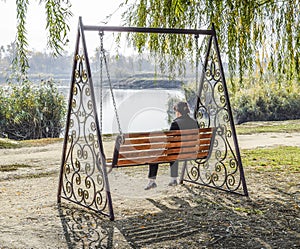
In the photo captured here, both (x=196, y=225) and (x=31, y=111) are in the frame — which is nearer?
(x=196, y=225)

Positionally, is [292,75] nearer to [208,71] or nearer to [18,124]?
[208,71]

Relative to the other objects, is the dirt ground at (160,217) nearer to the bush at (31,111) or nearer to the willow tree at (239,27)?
the willow tree at (239,27)

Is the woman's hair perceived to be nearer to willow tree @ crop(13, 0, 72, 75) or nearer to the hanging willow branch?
the hanging willow branch

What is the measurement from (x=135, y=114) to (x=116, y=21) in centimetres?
296

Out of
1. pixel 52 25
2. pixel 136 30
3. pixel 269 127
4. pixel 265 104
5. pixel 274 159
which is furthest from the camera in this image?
pixel 265 104

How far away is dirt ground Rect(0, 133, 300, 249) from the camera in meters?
A: 3.75

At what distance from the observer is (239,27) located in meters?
5.35

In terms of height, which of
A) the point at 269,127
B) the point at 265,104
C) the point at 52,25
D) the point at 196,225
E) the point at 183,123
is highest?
the point at 52,25

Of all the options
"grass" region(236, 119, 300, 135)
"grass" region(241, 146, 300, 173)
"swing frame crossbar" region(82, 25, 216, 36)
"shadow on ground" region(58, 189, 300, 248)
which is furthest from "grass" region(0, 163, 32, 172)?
"grass" region(236, 119, 300, 135)

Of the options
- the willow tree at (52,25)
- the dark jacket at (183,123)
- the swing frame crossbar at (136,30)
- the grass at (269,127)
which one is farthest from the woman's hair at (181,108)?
the grass at (269,127)

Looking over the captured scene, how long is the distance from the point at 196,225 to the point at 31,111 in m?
7.36

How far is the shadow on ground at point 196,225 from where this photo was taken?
3721 millimetres

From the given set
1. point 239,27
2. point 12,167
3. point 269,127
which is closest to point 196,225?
point 239,27

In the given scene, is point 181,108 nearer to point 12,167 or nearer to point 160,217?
point 160,217
